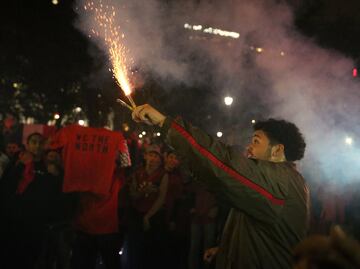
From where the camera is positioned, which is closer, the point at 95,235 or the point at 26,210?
the point at 95,235

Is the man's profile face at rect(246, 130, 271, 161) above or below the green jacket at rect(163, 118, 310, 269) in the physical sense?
above

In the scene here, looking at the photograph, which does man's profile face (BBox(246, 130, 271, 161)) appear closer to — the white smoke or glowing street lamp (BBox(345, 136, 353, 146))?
the white smoke

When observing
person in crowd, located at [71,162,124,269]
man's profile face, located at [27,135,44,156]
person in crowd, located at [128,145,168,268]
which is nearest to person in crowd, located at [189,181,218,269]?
person in crowd, located at [128,145,168,268]

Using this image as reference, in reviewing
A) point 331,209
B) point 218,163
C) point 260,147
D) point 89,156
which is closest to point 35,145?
point 89,156

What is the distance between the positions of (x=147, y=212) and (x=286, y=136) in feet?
12.3

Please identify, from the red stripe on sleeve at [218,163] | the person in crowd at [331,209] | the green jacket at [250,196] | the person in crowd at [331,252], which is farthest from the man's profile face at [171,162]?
the person in crowd at [331,252]

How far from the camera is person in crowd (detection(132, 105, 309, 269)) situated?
2.39 m

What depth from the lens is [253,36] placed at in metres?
9.41

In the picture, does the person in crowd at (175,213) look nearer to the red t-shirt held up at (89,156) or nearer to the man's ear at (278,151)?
the red t-shirt held up at (89,156)

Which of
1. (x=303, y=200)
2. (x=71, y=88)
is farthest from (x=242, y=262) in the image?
(x=71, y=88)

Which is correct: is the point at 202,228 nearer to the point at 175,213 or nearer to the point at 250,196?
the point at 175,213

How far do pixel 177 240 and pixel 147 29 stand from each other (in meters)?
4.00

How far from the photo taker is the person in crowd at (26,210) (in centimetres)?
579

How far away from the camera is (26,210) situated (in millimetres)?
5793
